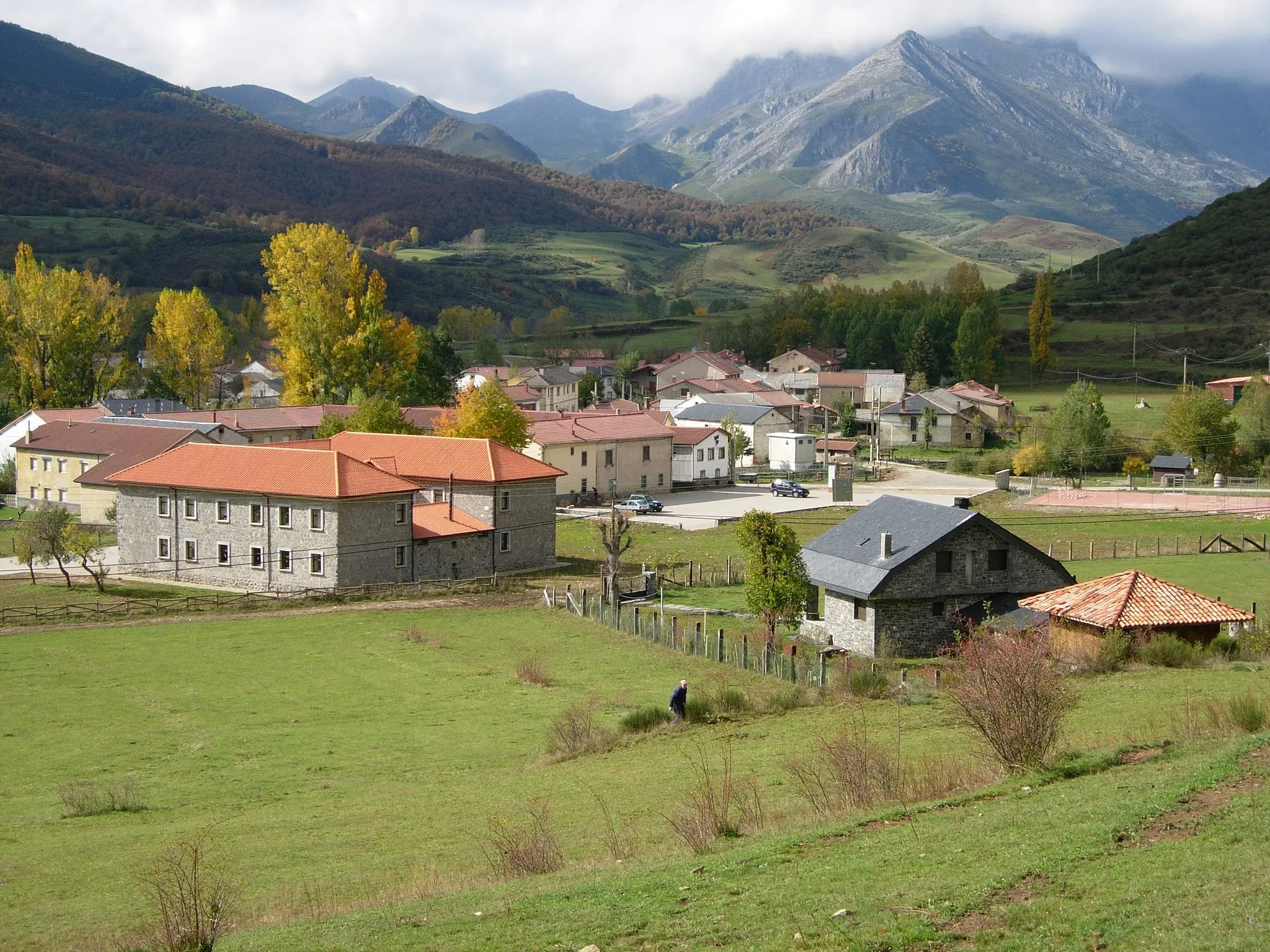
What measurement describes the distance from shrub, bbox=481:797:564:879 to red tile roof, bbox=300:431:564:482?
105ft

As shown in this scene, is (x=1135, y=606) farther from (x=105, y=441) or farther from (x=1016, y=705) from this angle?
(x=105, y=441)

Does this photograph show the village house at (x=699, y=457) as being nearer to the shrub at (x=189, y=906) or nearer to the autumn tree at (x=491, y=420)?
the autumn tree at (x=491, y=420)

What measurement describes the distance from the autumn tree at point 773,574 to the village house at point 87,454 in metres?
32.9

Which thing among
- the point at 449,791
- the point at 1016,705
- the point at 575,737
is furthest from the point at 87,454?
the point at 1016,705

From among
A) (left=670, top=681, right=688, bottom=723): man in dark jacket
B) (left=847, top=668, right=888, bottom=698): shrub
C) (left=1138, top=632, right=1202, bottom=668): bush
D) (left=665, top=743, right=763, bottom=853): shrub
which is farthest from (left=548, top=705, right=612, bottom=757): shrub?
(left=1138, top=632, right=1202, bottom=668): bush

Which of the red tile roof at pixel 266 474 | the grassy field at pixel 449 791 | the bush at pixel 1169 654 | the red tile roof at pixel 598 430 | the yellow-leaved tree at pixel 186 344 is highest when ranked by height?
the yellow-leaved tree at pixel 186 344

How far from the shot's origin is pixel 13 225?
179 m

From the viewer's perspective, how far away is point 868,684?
2630 cm

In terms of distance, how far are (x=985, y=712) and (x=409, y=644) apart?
20.9m

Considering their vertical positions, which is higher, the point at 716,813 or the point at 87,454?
the point at 87,454

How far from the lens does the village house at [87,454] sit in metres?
58.6

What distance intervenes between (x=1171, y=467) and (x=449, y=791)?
61.5m

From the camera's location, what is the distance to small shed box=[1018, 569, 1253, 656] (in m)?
27.9

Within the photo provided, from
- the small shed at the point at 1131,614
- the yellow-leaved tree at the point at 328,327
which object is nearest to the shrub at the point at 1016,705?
the small shed at the point at 1131,614
